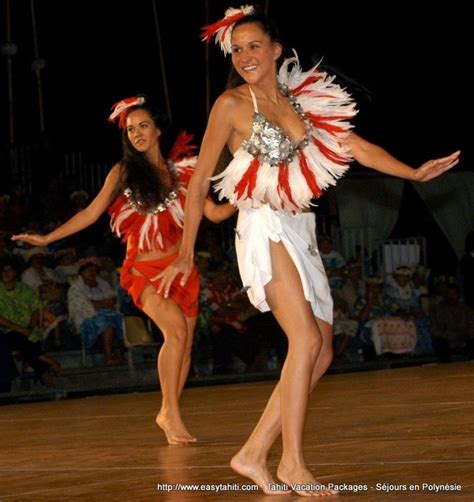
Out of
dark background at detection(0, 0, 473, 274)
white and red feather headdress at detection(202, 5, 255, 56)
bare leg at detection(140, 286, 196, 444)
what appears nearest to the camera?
white and red feather headdress at detection(202, 5, 255, 56)

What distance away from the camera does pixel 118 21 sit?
19.5 m

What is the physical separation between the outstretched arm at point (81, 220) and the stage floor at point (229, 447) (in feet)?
3.35

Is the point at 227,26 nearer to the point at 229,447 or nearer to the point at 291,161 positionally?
the point at 291,161

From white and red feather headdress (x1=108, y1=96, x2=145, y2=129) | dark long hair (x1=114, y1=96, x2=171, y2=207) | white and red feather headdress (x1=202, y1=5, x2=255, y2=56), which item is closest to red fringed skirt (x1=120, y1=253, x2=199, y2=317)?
dark long hair (x1=114, y1=96, x2=171, y2=207)

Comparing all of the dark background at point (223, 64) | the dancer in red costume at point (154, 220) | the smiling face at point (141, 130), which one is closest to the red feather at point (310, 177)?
the dancer in red costume at point (154, 220)

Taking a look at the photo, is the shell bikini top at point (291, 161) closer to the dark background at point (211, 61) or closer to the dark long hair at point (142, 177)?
the dark long hair at point (142, 177)

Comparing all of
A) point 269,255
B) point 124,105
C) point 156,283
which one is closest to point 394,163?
point 269,255

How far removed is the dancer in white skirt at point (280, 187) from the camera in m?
4.29

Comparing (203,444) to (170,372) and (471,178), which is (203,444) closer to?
(170,372)

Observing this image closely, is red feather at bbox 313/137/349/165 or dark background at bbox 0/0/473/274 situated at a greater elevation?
dark background at bbox 0/0/473/274

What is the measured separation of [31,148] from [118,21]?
435 cm

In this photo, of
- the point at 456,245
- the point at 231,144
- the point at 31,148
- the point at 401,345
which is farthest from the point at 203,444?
the point at 456,245

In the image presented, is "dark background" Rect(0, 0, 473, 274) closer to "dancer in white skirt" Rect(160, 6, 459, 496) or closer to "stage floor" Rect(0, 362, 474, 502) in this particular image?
"stage floor" Rect(0, 362, 474, 502)

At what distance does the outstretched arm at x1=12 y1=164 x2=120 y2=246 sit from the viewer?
615cm
